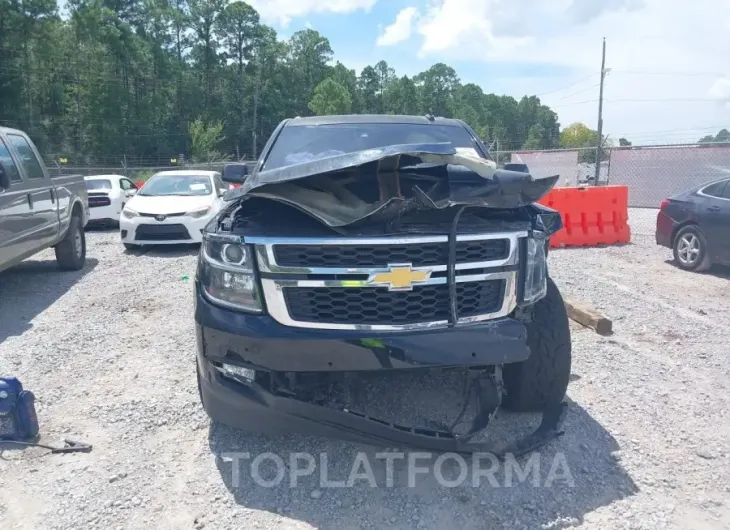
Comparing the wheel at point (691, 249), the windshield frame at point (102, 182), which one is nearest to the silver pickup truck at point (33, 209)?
the windshield frame at point (102, 182)

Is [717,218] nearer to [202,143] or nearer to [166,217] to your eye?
[166,217]

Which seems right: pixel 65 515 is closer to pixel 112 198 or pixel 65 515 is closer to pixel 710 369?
pixel 710 369

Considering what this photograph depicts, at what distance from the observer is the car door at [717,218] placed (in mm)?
7961

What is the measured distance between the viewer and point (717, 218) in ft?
26.5

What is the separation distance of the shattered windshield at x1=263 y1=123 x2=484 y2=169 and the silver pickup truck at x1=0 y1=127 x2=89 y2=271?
3.42 metres

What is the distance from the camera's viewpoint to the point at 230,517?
2.83 metres

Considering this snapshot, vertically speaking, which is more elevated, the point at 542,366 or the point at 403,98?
the point at 403,98

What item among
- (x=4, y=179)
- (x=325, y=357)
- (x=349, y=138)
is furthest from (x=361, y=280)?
(x=4, y=179)

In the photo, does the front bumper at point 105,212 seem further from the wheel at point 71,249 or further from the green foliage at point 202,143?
the green foliage at point 202,143

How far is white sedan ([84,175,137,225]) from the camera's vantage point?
14.2m

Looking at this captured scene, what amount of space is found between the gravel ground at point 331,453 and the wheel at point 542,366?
0.21 meters

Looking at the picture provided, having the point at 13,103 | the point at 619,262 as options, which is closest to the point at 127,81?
the point at 13,103

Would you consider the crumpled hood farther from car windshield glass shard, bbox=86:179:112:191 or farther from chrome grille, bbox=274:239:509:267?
car windshield glass shard, bbox=86:179:112:191

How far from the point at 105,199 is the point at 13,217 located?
26.5ft
